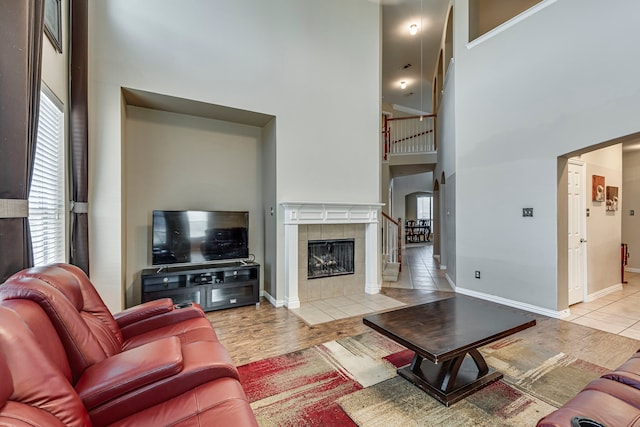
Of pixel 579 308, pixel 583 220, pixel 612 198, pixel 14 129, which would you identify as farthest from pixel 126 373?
pixel 612 198

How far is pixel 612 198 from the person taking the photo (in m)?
4.92

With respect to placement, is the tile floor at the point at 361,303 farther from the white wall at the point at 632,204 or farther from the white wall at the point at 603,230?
the white wall at the point at 632,204

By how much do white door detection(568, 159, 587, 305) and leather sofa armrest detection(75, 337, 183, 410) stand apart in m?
5.06

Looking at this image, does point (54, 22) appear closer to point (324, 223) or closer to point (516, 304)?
point (324, 223)

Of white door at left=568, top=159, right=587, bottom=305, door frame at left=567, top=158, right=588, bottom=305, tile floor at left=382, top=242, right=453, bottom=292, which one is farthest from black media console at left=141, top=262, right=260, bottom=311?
door frame at left=567, top=158, right=588, bottom=305

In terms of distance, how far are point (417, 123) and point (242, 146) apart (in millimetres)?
5735

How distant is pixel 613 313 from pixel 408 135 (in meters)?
5.82

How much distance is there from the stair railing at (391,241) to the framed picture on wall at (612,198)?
11.4ft

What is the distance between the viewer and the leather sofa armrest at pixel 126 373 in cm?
129

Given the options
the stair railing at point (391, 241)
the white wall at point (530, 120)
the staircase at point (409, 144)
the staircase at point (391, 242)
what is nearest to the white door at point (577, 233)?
the white wall at point (530, 120)

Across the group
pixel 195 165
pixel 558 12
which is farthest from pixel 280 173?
pixel 558 12

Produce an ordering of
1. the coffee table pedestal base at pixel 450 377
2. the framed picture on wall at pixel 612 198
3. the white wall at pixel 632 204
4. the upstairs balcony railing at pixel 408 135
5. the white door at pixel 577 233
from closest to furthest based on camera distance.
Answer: the coffee table pedestal base at pixel 450 377 < the white door at pixel 577 233 < the framed picture on wall at pixel 612 198 < the white wall at pixel 632 204 < the upstairs balcony railing at pixel 408 135

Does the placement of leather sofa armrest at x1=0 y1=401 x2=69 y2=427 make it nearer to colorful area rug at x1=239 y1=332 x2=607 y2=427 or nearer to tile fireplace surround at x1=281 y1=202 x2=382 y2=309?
colorful area rug at x1=239 y1=332 x2=607 y2=427

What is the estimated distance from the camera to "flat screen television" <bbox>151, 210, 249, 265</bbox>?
12.4ft
